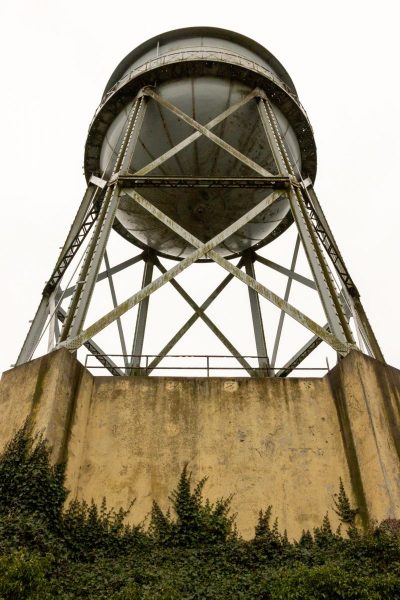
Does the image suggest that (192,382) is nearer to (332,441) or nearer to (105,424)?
(105,424)

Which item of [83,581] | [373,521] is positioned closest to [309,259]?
[373,521]

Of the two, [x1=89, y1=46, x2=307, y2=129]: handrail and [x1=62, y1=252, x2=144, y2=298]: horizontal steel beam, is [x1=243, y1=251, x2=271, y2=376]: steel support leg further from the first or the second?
[x1=89, y1=46, x2=307, y2=129]: handrail

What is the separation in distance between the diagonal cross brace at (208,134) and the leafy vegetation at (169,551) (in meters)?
5.52

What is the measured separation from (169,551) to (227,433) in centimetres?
161

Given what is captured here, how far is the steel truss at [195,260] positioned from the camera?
307 inches

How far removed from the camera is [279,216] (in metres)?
12.8

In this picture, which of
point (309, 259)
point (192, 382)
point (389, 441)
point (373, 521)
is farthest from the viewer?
point (309, 259)

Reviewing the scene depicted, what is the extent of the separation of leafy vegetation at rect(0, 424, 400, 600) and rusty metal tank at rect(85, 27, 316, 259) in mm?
6978

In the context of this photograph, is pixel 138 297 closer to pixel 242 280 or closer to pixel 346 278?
pixel 242 280

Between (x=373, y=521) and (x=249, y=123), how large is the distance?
822cm

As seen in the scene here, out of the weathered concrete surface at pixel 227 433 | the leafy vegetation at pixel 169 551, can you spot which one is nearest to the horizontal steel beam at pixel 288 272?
the weathered concrete surface at pixel 227 433

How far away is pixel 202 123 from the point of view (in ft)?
37.3

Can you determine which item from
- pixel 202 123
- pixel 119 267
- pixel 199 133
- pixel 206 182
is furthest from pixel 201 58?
pixel 119 267

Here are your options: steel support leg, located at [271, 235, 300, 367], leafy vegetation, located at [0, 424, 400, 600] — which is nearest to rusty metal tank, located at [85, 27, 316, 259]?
steel support leg, located at [271, 235, 300, 367]
